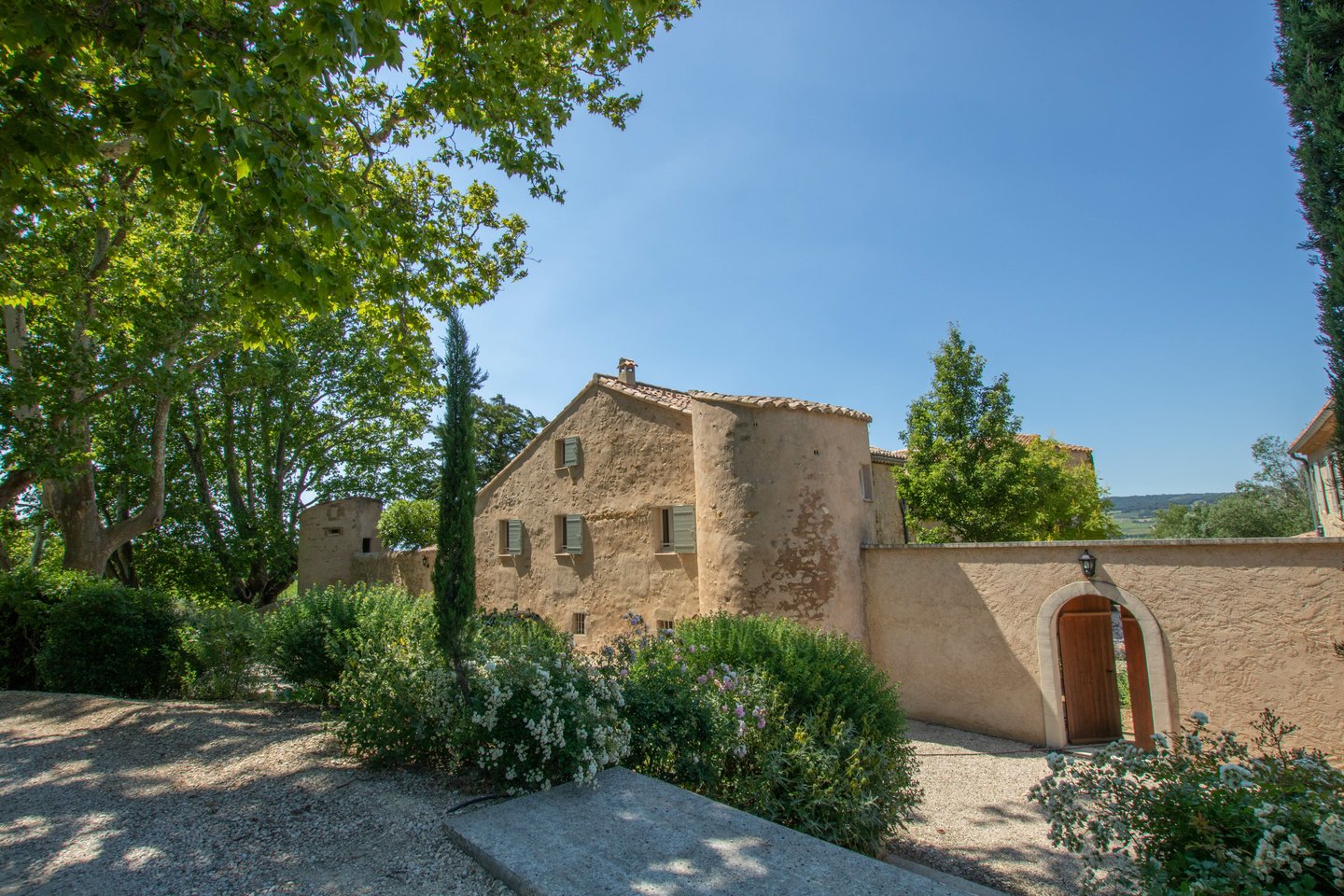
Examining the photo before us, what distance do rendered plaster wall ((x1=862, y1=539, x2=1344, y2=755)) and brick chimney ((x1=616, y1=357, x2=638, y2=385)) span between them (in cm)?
701

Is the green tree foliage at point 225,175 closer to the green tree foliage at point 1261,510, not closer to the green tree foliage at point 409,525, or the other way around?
the green tree foliage at point 409,525

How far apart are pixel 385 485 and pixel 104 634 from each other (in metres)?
18.7

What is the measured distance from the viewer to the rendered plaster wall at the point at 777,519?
1276 centimetres

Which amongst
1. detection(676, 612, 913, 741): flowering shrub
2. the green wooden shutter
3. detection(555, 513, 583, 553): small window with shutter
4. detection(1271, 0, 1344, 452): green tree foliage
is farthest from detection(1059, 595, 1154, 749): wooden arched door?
detection(555, 513, 583, 553): small window with shutter

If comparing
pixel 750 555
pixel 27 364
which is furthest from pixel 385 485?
pixel 750 555

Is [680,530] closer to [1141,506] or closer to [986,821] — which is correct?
[986,821]

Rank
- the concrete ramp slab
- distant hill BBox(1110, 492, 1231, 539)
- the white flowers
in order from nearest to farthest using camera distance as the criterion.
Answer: the concrete ramp slab, the white flowers, distant hill BBox(1110, 492, 1231, 539)

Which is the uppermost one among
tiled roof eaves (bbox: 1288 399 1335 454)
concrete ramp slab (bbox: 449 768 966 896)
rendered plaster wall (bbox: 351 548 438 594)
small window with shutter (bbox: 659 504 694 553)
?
tiled roof eaves (bbox: 1288 399 1335 454)

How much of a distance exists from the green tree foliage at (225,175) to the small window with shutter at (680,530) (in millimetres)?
5796

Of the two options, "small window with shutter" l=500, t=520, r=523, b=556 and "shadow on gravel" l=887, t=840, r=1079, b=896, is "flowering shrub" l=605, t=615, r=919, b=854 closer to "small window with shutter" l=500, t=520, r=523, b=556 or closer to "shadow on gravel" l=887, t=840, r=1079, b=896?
"shadow on gravel" l=887, t=840, r=1079, b=896

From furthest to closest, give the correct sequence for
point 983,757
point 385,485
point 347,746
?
point 385,485, point 983,757, point 347,746

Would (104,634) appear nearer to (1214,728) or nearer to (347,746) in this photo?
(347,746)

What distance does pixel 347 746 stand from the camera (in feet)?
19.6

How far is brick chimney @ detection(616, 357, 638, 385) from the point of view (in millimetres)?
16594
